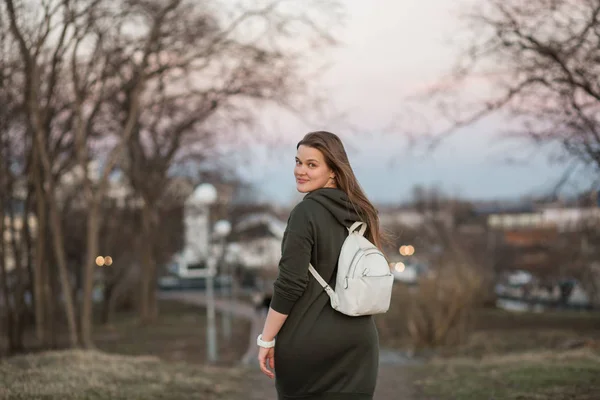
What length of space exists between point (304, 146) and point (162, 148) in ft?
71.9

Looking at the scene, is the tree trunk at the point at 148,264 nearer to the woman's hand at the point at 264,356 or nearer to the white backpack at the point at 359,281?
the woman's hand at the point at 264,356

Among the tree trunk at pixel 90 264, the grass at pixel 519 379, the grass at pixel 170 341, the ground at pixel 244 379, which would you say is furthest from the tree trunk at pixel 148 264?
the grass at pixel 519 379

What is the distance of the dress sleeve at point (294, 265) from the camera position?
11.1 feet

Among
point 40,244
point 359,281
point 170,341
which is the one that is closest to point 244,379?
point 40,244

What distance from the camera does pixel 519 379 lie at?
8.46m

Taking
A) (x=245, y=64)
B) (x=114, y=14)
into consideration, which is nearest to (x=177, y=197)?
(x=245, y=64)

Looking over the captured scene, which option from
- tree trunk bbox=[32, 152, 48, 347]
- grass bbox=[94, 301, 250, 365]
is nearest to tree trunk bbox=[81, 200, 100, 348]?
tree trunk bbox=[32, 152, 48, 347]

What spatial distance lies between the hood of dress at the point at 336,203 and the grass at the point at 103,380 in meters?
3.63

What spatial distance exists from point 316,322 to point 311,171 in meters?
0.66

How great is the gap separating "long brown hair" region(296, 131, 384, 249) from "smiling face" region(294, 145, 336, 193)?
0.06 ft

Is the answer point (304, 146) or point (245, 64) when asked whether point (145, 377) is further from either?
point (245, 64)

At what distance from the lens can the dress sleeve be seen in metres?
3.37

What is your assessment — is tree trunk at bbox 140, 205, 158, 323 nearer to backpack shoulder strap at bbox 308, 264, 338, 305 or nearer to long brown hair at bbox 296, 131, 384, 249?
long brown hair at bbox 296, 131, 384, 249

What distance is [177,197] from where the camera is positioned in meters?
32.2
